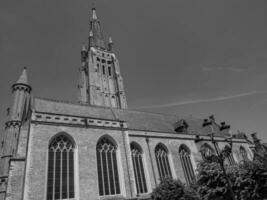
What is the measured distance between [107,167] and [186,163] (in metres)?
11.0

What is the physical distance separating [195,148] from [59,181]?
17594 mm

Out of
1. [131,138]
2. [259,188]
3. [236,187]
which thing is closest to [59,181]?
[131,138]

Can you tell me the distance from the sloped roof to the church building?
0.37ft

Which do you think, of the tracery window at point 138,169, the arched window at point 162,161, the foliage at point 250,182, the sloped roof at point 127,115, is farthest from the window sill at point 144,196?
the foliage at point 250,182

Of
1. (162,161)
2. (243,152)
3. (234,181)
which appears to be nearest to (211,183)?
(234,181)

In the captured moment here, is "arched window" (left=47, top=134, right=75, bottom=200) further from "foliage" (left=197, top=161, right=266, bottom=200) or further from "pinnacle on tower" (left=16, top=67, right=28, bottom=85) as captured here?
"pinnacle on tower" (left=16, top=67, right=28, bottom=85)

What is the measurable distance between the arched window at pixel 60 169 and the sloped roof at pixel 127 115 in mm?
3985

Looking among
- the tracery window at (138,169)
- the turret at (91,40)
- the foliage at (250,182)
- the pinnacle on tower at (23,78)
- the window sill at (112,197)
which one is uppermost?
the turret at (91,40)

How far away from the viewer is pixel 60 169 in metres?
13.9

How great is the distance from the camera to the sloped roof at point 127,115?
19266 millimetres

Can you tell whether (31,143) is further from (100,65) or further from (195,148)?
(100,65)

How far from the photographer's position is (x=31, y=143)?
13.5m

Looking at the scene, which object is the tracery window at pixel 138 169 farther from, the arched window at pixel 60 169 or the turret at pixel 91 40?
the turret at pixel 91 40

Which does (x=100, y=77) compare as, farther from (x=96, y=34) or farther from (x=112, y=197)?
(x=112, y=197)
